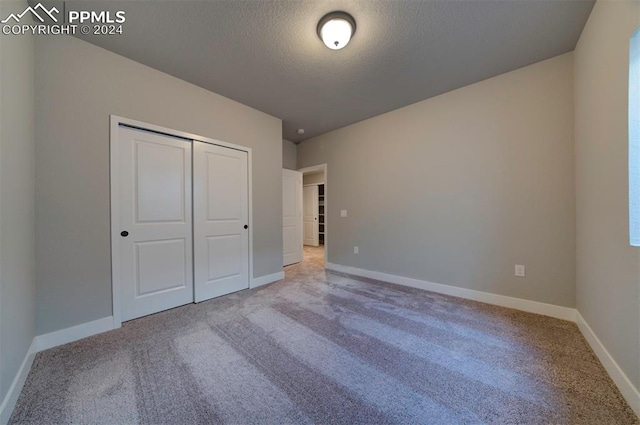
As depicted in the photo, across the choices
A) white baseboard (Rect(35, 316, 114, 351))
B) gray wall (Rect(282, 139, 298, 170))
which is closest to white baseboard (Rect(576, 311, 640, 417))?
white baseboard (Rect(35, 316, 114, 351))

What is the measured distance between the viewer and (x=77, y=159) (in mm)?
1960

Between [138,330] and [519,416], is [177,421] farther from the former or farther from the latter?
[519,416]

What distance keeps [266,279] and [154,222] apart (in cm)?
165

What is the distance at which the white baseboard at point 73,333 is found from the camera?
1.79 metres

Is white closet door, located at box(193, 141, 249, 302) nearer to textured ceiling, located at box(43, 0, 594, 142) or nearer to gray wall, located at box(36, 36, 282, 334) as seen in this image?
gray wall, located at box(36, 36, 282, 334)

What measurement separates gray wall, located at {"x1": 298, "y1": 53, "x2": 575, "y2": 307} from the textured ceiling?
0.32 m

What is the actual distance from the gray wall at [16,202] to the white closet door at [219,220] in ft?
4.04

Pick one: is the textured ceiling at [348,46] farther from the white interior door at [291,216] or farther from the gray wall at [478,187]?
the white interior door at [291,216]

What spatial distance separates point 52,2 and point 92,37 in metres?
0.32

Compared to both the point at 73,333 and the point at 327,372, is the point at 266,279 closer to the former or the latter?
the point at 73,333

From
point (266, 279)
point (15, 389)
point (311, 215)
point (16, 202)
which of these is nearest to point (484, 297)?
point (266, 279)

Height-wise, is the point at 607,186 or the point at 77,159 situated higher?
the point at 77,159

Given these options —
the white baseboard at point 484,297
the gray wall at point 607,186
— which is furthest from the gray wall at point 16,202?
the white baseboard at point 484,297
